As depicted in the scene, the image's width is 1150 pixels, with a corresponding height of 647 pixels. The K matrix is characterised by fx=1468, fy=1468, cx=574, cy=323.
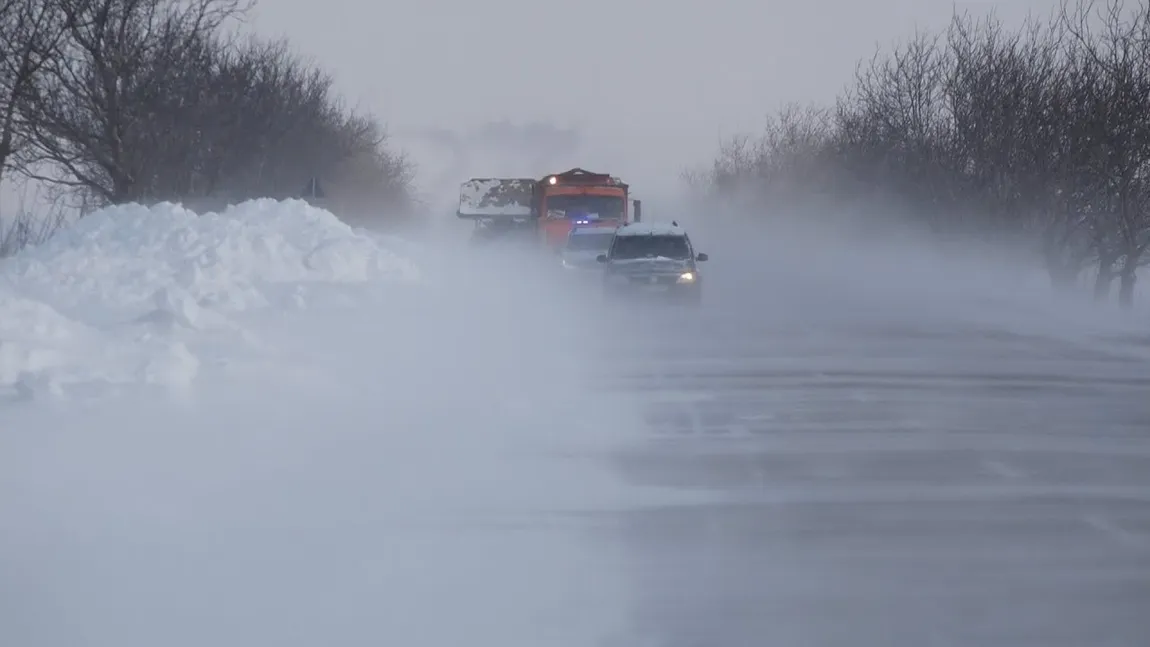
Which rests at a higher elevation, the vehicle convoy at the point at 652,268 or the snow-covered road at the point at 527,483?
the vehicle convoy at the point at 652,268

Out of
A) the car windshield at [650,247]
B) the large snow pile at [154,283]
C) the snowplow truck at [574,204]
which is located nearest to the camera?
the large snow pile at [154,283]

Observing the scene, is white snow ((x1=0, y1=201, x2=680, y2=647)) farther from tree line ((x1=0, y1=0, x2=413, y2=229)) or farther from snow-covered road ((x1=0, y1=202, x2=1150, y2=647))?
tree line ((x1=0, y1=0, x2=413, y2=229))

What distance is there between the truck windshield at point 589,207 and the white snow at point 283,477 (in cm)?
2378

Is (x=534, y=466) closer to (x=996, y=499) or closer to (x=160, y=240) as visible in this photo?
(x=996, y=499)

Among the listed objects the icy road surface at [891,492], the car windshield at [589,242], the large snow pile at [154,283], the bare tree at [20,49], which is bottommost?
the icy road surface at [891,492]

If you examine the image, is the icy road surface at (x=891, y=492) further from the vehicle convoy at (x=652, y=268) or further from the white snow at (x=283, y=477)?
the vehicle convoy at (x=652, y=268)

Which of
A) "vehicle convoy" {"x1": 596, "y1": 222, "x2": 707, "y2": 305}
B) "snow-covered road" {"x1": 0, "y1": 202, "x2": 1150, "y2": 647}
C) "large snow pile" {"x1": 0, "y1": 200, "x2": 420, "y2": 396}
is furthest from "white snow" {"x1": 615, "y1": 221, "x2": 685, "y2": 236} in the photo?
"snow-covered road" {"x1": 0, "y1": 202, "x2": 1150, "y2": 647}

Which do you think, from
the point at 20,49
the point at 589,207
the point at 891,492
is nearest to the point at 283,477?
the point at 891,492

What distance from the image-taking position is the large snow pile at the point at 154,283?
1312 centimetres

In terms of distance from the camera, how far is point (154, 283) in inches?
797

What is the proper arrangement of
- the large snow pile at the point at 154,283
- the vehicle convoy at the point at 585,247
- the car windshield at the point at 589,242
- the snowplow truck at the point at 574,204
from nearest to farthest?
the large snow pile at the point at 154,283 < the vehicle convoy at the point at 585,247 < the car windshield at the point at 589,242 < the snowplow truck at the point at 574,204

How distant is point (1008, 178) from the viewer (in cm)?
4641

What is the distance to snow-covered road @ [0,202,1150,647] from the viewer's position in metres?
6.92

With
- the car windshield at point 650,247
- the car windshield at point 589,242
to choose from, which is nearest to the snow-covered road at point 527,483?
the car windshield at point 650,247
